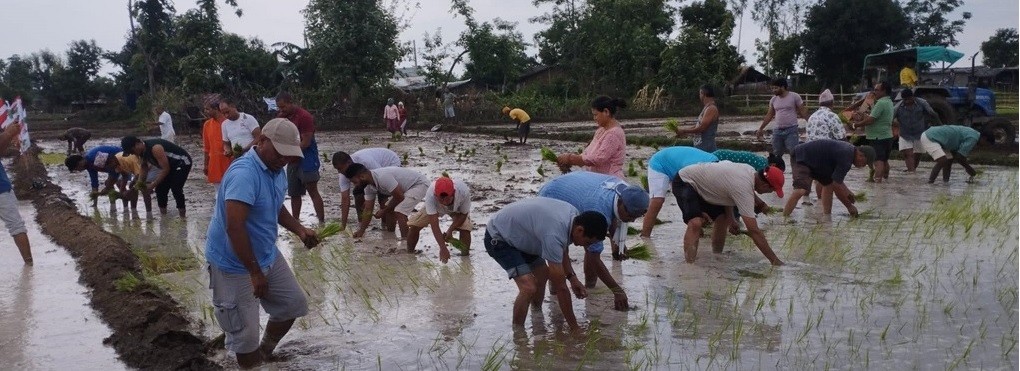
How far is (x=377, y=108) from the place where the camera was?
36.6 m

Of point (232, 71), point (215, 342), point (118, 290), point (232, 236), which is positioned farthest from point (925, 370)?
point (232, 71)

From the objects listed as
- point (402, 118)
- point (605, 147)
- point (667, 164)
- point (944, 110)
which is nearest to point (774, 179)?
point (667, 164)

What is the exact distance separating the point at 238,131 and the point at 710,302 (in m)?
5.85

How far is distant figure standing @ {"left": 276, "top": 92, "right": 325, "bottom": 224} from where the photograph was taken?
30.8 ft

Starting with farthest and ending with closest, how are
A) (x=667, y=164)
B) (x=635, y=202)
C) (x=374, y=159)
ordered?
(x=374, y=159)
(x=667, y=164)
(x=635, y=202)

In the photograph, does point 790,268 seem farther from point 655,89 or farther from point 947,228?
point 655,89

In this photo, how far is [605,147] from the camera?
760cm

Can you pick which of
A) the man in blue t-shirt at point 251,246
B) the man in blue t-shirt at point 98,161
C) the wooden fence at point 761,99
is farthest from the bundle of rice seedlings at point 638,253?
the wooden fence at point 761,99

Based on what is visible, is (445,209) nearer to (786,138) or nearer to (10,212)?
(10,212)

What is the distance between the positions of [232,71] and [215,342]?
109 ft

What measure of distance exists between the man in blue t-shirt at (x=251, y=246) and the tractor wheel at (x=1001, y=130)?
55.9 ft

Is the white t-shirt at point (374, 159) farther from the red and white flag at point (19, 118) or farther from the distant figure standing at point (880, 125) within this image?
the red and white flag at point (19, 118)

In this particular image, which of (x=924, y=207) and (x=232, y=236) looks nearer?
(x=232, y=236)

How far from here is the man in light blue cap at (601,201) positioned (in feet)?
18.7
